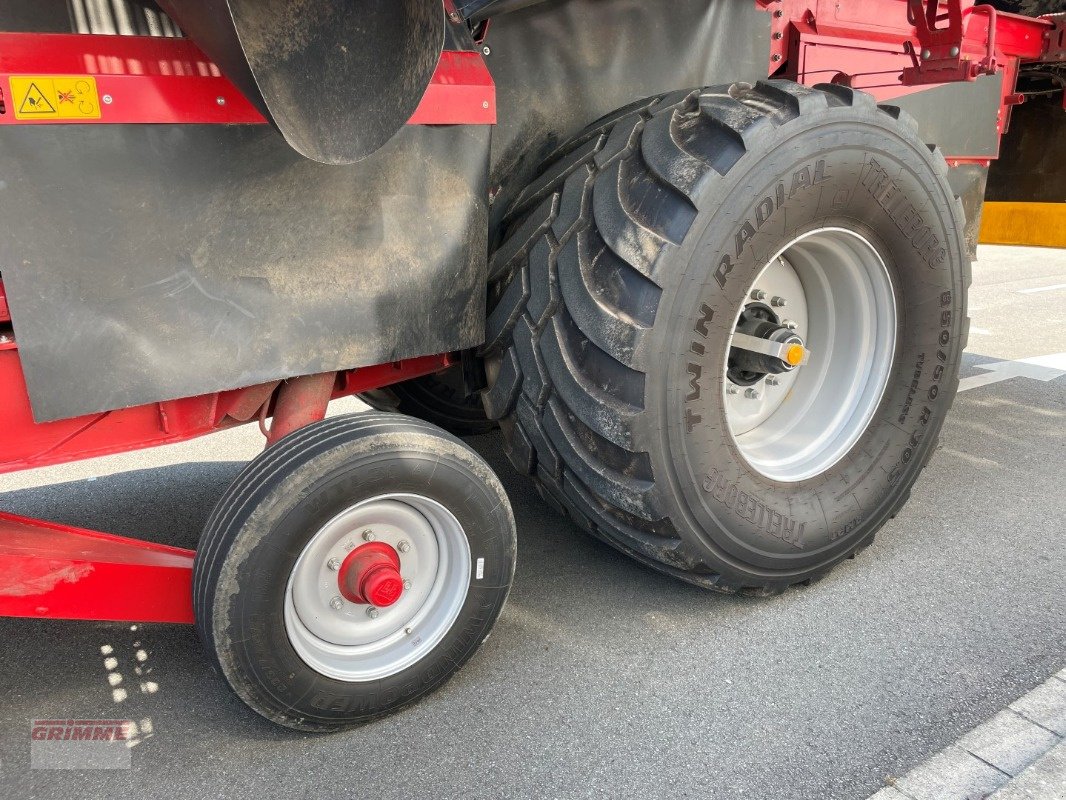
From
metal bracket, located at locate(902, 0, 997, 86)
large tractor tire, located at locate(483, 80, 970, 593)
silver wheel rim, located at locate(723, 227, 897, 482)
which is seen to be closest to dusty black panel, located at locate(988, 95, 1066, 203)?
metal bracket, located at locate(902, 0, 997, 86)

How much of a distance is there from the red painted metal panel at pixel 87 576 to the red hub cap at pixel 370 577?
0.35 metres

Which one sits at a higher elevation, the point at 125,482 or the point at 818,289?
the point at 818,289

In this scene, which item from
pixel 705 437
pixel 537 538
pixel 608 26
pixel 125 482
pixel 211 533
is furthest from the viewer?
pixel 125 482

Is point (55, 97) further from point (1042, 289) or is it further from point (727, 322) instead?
point (1042, 289)

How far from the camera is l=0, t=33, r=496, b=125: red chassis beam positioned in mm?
1556

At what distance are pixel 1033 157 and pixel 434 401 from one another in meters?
3.51

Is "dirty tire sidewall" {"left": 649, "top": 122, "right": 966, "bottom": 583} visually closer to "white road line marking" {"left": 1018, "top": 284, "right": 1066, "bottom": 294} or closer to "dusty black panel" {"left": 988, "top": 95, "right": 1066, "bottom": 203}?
Answer: "dusty black panel" {"left": 988, "top": 95, "right": 1066, "bottom": 203}

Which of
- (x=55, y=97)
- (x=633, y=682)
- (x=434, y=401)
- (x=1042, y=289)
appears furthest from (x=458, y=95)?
(x=1042, y=289)

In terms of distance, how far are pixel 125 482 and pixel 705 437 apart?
233 cm

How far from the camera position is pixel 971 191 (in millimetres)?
3971

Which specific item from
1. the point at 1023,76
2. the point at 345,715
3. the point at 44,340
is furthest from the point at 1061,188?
the point at 44,340

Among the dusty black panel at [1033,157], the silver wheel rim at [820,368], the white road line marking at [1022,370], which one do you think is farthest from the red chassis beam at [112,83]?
the dusty black panel at [1033,157]

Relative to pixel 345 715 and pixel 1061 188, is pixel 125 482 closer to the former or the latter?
pixel 345 715

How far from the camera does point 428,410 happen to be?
346cm
